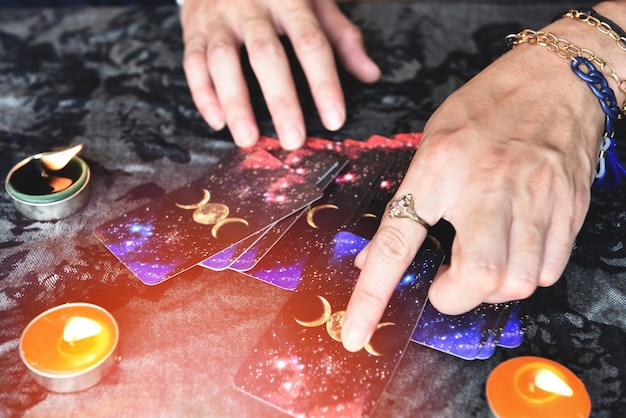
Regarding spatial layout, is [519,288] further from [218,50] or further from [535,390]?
[218,50]

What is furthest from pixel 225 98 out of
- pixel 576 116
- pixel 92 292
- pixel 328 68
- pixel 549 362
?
pixel 549 362

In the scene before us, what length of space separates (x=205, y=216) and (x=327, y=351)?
31cm

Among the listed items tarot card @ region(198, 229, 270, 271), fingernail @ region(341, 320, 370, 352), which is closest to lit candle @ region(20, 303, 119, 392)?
tarot card @ region(198, 229, 270, 271)

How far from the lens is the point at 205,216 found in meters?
0.90

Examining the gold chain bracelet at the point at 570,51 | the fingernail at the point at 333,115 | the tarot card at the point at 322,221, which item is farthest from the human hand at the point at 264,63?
the gold chain bracelet at the point at 570,51

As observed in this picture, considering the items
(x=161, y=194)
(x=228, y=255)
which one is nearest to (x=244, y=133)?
(x=161, y=194)

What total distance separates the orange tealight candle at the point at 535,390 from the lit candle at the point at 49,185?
66 centimetres

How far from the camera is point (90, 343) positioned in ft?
2.34

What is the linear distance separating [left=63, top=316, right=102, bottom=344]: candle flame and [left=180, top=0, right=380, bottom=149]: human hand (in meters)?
0.43

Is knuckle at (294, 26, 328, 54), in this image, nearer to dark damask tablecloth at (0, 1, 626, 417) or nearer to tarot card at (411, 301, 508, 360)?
dark damask tablecloth at (0, 1, 626, 417)

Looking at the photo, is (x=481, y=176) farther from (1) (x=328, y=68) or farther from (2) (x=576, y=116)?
(1) (x=328, y=68)

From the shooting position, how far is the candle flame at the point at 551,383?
667 mm

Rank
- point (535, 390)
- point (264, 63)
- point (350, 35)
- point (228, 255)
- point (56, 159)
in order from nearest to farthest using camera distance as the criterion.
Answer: point (535, 390), point (228, 255), point (56, 159), point (264, 63), point (350, 35)

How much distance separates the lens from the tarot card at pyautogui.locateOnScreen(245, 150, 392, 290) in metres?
0.83
